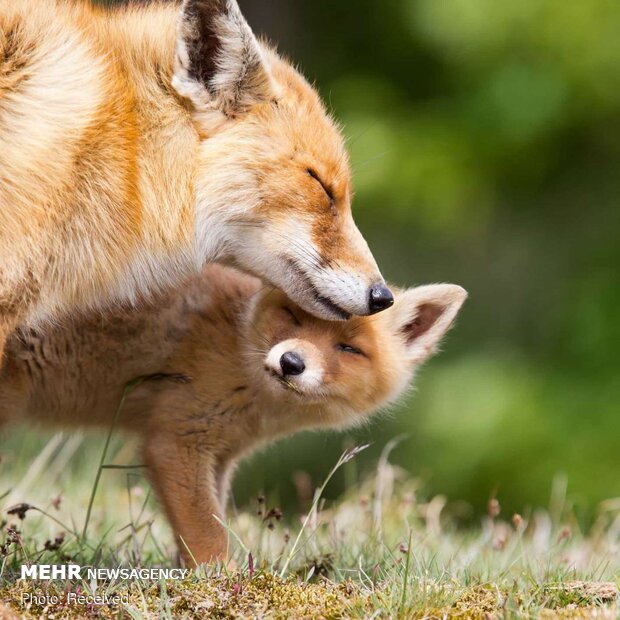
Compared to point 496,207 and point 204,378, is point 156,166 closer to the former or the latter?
point 204,378

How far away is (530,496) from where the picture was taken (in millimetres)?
9656

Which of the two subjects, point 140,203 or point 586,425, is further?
point 586,425

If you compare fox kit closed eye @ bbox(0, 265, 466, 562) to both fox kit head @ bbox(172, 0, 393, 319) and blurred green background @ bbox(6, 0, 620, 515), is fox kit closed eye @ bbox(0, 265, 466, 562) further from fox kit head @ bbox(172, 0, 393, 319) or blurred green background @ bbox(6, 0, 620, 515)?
blurred green background @ bbox(6, 0, 620, 515)

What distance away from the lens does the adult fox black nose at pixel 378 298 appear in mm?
4566

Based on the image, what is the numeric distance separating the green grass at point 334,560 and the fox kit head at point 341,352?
501mm

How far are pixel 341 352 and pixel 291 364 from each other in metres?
0.44

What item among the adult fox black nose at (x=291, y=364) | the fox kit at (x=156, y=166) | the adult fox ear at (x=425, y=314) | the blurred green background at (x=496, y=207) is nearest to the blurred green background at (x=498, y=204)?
the blurred green background at (x=496, y=207)

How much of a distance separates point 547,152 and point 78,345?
7231mm

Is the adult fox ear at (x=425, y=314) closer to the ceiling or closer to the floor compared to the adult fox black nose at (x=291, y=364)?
closer to the ceiling

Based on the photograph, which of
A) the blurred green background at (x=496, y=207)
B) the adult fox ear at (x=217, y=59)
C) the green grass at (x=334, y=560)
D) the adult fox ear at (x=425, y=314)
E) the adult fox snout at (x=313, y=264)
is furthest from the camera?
the blurred green background at (x=496, y=207)

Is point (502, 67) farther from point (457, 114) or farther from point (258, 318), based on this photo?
point (258, 318)

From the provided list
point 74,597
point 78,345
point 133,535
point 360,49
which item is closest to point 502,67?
point 360,49

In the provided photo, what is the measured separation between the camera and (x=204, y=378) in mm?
5355

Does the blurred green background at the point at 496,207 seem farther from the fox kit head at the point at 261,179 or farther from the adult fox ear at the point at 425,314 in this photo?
the fox kit head at the point at 261,179
